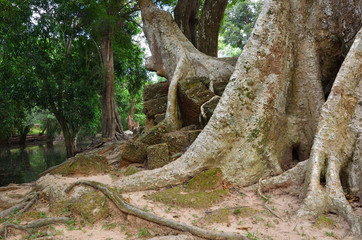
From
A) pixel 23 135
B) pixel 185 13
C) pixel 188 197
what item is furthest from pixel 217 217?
pixel 23 135

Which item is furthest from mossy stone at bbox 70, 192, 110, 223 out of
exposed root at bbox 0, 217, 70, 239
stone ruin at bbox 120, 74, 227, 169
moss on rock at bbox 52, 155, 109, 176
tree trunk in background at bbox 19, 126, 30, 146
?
tree trunk in background at bbox 19, 126, 30, 146

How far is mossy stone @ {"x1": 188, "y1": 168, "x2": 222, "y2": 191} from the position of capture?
11.6ft

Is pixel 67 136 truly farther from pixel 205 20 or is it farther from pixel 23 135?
pixel 23 135

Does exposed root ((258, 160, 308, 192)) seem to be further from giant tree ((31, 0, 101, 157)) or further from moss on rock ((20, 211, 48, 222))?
giant tree ((31, 0, 101, 157))

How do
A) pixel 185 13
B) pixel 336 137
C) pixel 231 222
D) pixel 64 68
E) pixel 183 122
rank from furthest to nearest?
pixel 64 68, pixel 185 13, pixel 183 122, pixel 336 137, pixel 231 222

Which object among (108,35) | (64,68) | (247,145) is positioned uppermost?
(108,35)

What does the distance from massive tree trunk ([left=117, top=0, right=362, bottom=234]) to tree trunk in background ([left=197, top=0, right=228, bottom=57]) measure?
3717 millimetres

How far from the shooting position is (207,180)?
3.58 m

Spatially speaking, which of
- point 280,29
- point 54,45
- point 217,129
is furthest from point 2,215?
point 54,45

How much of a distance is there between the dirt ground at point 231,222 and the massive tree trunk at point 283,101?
0.52 meters

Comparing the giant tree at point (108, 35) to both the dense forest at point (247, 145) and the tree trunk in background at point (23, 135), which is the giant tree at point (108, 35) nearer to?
the dense forest at point (247, 145)

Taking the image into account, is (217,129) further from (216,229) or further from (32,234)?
(32,234)

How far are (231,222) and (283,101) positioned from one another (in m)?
2.14

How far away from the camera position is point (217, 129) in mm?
3744
